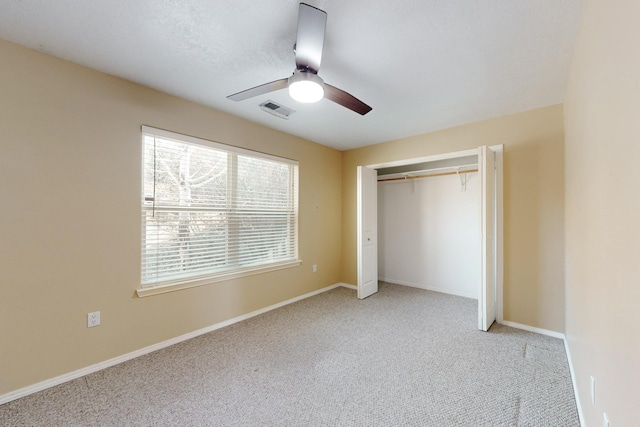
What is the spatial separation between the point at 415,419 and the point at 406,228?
345 centimetres

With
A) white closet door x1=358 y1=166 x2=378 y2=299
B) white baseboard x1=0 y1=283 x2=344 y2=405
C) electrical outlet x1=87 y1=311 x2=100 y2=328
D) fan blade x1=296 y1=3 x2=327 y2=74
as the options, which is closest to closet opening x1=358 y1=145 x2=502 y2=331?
white closet door x1=358 y1=166 x2=378 y2=299

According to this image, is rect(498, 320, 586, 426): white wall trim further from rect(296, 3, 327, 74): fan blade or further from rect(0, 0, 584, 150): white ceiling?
rect(296, 3, 327, 74): fan blade

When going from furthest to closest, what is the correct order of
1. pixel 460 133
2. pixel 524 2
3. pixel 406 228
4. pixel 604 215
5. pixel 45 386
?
pixel 406 228 → pixel 460 133 → pixel 45 386 → pixel 524 2 → pixel 604 215

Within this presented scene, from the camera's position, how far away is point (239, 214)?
10.6ft

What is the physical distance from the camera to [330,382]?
2.02 meters

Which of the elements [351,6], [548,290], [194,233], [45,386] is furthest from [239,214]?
[548,290]

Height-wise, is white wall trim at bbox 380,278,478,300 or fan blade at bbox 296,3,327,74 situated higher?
fan blade at bbox 296,3,327,74

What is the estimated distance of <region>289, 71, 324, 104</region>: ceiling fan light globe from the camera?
1.70 meters

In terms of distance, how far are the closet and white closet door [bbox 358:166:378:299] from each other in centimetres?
76

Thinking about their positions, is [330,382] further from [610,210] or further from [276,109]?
[276,109]

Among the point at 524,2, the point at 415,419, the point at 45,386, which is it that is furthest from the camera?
the point at 45,386

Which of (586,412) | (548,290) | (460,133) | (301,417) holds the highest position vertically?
(460,133)

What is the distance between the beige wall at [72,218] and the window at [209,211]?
136mm

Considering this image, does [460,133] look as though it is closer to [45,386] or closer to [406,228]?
[406,228]
